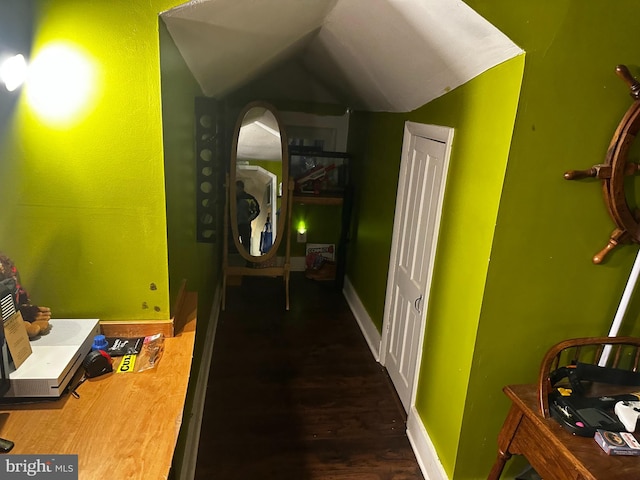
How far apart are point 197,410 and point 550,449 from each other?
1623 mm

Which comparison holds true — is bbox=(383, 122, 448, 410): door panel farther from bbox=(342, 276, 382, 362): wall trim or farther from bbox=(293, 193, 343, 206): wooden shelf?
bbox=(293, 193, 343, 206): wooden shelf

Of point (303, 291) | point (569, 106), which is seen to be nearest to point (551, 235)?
point (569, 106)

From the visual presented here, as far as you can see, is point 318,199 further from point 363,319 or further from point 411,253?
point 411,253

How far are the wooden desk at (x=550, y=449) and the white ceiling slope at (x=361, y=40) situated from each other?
1174mm

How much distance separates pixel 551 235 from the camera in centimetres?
151

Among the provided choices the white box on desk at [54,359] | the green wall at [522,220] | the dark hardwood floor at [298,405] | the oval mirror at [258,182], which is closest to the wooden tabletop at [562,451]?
the green wall at [522,220]

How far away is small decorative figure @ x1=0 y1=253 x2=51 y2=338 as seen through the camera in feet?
3.91

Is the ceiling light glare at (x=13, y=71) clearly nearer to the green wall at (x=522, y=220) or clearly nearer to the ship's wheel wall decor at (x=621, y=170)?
the green wall at (x=522, y=220)

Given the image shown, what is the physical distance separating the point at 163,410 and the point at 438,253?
1.34 meters

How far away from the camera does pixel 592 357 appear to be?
1737 mm

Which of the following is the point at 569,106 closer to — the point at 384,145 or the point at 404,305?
the point at 404,305

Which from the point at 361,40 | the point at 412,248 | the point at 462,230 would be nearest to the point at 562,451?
the point at 462,230

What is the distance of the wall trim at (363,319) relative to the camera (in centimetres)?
294

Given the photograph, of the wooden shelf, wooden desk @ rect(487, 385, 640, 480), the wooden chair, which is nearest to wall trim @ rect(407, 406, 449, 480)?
wooden desk @ rect(487, 385, 640, 480)
